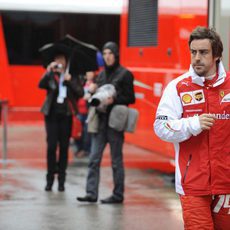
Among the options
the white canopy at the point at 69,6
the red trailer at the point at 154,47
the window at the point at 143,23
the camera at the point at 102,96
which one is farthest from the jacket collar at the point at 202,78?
the white canopy at the point at 69,6

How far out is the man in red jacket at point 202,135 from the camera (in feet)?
16.2

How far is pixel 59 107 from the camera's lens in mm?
9742

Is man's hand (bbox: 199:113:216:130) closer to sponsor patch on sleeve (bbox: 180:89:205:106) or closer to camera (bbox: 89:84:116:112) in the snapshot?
sponsor patch on sleeve (bbox: 180:89:205:106)

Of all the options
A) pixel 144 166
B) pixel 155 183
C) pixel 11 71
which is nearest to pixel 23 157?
pixel 144 166

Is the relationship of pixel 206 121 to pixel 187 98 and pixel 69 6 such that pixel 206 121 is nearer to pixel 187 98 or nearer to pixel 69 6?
pixel 187 98

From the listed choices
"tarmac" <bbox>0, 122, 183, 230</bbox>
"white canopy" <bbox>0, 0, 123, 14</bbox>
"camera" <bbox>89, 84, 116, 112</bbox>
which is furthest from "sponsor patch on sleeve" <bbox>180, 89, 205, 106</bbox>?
"white canopy" <bbox>0, 0, 123, 14</bbox>

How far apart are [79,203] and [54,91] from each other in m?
1.51

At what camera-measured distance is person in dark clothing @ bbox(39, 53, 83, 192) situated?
32.0 ft

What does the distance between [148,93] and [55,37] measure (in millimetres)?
8099

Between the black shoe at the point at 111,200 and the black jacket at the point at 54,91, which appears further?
the black jacket at the point at 54,91

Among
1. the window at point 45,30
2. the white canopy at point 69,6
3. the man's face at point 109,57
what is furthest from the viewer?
the window at point 45,30

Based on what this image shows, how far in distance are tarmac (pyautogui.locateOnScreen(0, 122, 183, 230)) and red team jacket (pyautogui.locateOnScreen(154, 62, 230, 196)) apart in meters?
2.94

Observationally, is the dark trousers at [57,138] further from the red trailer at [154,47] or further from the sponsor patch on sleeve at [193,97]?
the sponsor patch on sleeve at [193,97]

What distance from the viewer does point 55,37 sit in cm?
1925
